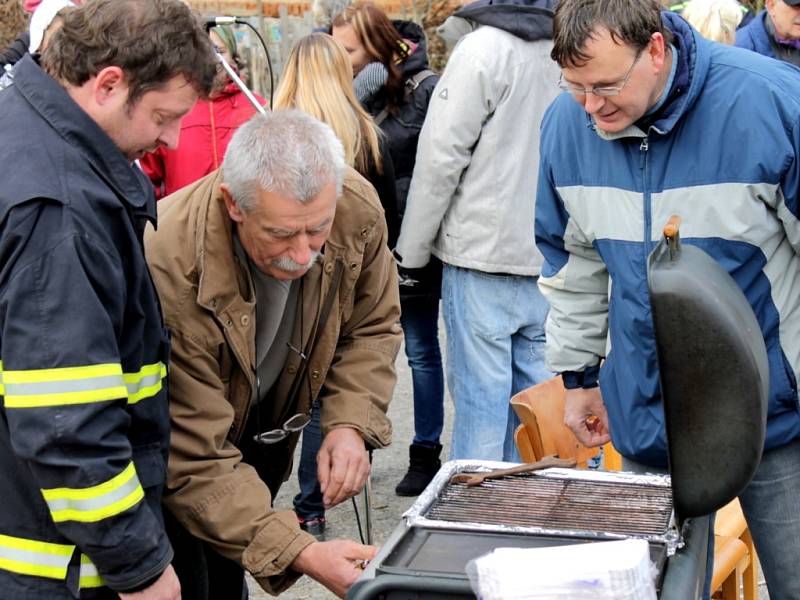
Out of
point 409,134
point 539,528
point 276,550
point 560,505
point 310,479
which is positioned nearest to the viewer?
point 539,528

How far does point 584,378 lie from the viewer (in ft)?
9.67

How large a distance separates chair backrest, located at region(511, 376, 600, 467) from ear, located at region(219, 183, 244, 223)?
0.89 metres

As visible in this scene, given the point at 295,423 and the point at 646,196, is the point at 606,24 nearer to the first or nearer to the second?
the point at 646,196

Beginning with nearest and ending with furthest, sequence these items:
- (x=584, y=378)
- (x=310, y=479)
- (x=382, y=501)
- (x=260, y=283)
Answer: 1. (x=260, y=283)
2. (x=584, y=378)
3. (x=310, y=479)
4. (x=382, y=501)

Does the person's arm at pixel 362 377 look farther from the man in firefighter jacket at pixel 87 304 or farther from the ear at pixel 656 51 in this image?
Answer: the ear at pixel 656 51

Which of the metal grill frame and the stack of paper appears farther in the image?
the metal grill frame

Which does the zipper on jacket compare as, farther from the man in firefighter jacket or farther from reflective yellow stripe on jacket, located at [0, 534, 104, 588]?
reflective yellow stripe on jacket, located at [0, 534, 104, 588]

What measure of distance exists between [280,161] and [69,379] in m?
0.72

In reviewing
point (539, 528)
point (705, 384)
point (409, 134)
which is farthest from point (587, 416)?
point (409, 134)

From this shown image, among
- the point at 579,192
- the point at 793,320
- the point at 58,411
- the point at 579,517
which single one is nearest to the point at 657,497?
the point at 579,517

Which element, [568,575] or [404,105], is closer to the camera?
[568,575]

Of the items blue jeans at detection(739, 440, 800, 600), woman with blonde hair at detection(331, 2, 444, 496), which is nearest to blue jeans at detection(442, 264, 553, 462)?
woman with blonde hair at detection(331, 2, 444, 496)

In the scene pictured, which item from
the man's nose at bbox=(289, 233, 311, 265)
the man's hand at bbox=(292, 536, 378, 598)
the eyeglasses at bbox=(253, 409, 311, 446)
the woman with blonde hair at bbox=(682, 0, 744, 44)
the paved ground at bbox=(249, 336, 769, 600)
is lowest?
the paved ground at bbox=(249, 336, 769, 600)

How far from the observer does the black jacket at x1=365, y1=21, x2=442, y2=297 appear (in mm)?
4523
